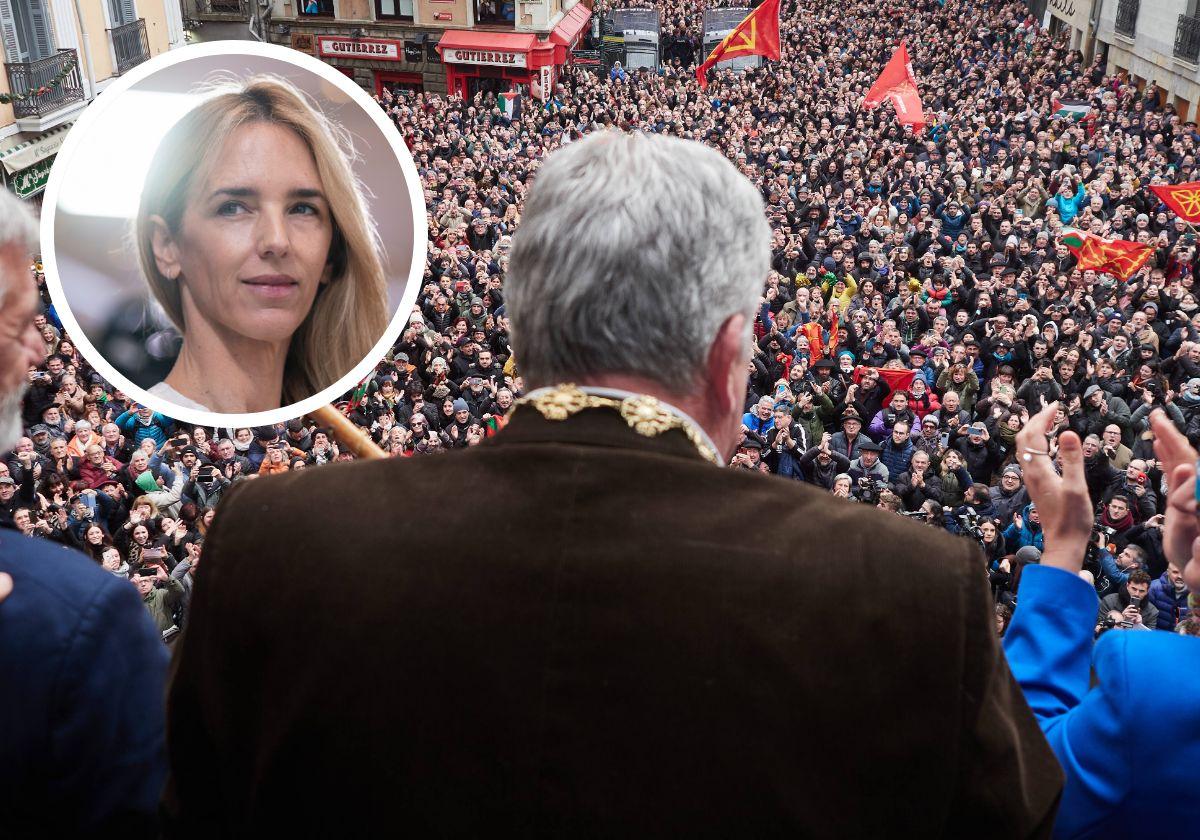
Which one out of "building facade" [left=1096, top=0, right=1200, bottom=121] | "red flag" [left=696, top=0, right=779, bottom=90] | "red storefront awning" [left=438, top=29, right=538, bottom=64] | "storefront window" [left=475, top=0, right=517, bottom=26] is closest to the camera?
"red flag" [left=696, top=0, right=779, bottom=90]

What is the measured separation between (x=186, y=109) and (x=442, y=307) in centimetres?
903

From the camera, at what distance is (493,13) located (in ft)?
88.6

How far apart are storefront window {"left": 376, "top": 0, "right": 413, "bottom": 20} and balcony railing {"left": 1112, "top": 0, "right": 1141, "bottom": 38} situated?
17.6 metres

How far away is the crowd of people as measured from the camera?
23.9ft

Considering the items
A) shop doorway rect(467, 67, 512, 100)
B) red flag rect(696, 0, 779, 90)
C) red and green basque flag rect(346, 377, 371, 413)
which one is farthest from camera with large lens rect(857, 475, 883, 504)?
shop doorway rect(467, 67, 512, 100)

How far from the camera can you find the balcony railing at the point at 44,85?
16.3 metres

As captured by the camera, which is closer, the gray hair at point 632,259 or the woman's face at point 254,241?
the gray hair at point 632,259

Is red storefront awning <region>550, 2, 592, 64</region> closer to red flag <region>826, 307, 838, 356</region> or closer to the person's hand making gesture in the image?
red flag <region>826, 307, 838, 356</region>

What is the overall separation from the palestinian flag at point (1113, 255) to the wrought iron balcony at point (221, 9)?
2580 cm

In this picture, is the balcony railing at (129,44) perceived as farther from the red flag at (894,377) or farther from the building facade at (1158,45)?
the building facade at (1158,45)

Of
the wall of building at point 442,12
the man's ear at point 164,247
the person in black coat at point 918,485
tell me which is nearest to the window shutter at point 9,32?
the wall of building at point 442,12

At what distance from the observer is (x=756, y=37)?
18.2 meters

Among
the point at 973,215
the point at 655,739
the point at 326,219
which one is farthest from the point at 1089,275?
the point at 655,739

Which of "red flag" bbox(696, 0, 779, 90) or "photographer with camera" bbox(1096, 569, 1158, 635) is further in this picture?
"red flag" bbox(696, 0, 779, 90)
